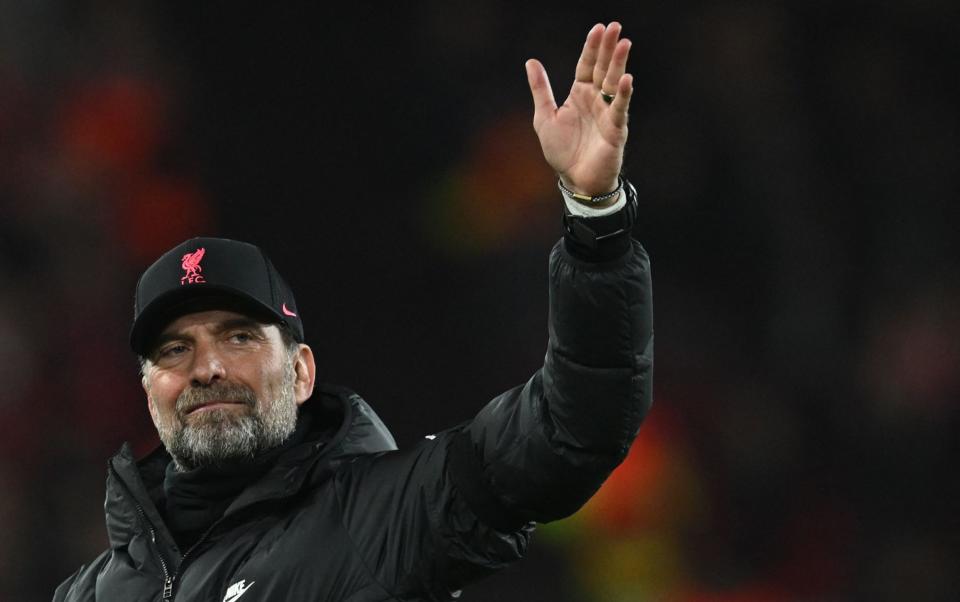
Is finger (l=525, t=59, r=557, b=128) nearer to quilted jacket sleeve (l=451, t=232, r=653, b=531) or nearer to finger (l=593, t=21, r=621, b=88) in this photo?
finger (l=593, t=21, r=621, b=88)

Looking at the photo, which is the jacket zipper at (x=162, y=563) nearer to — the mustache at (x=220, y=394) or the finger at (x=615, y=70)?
the mustache at (x=220, y=394)

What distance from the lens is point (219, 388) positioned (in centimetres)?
184

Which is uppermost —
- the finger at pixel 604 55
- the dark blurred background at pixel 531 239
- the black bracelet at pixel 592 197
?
the finger at pixel 604 55

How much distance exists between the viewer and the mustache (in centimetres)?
184

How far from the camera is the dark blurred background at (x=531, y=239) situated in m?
3.83

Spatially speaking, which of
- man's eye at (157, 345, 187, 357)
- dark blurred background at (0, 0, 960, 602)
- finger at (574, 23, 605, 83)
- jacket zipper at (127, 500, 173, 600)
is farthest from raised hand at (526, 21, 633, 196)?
dark blurred background at (0, 0, 960, 602)

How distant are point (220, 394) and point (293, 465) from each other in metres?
0.16

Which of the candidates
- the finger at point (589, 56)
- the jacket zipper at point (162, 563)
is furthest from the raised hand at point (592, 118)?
the jacket zipper at point (162, 563)

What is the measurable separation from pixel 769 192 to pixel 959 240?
1.90 ft

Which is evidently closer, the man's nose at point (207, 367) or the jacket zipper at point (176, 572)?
the jacket zipper at point (176, 572)

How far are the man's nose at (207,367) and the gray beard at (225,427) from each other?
0.04ft

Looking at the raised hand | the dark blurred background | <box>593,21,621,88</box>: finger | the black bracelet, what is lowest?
the dark blurred background

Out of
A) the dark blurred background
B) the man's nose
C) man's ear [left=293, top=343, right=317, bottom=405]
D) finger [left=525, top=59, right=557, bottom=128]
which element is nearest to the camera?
finger [left=525, top=59, right=557, bottom=128]

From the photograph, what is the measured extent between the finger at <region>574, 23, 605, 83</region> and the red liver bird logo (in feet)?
2.08
